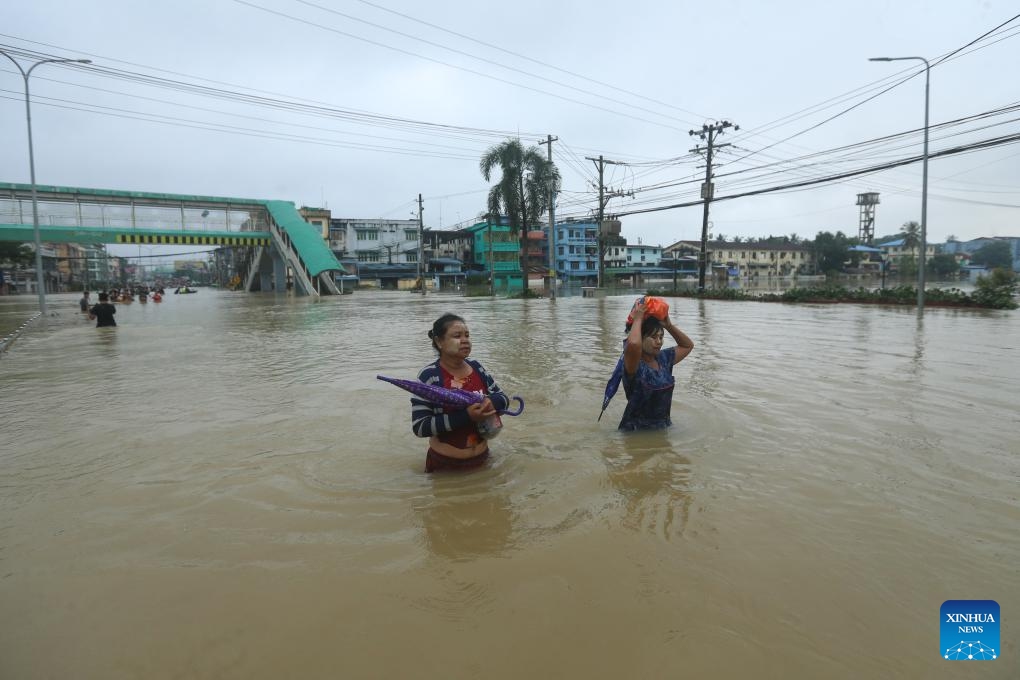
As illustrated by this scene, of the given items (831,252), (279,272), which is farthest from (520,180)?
(831,252)

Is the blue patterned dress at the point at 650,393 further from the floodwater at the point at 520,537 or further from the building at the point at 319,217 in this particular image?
the building at the point at 319,217

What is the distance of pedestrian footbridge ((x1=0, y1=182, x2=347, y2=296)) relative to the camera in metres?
40.0

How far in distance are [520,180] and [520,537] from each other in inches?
1387

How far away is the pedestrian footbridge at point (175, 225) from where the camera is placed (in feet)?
131

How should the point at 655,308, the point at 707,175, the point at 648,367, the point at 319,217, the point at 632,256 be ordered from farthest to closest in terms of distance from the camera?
the point at 632,256
the point at 319,217
the point at 707,175
the point at 648,367
the point at 655,308

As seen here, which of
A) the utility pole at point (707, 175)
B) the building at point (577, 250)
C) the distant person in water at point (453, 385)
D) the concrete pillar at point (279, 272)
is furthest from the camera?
the building at point (577, 250)

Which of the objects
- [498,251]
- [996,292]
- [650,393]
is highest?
[498,251]

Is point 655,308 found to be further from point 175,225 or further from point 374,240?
point 374,240

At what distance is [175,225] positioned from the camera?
45.3 meters

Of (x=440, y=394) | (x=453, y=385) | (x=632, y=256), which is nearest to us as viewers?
(x=440, y=394)

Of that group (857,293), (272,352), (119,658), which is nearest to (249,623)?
(119,658)

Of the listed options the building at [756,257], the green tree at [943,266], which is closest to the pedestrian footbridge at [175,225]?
the building at [756,257]

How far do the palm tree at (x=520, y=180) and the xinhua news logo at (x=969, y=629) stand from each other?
34269 millimetres

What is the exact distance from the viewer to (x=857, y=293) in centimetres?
2716
